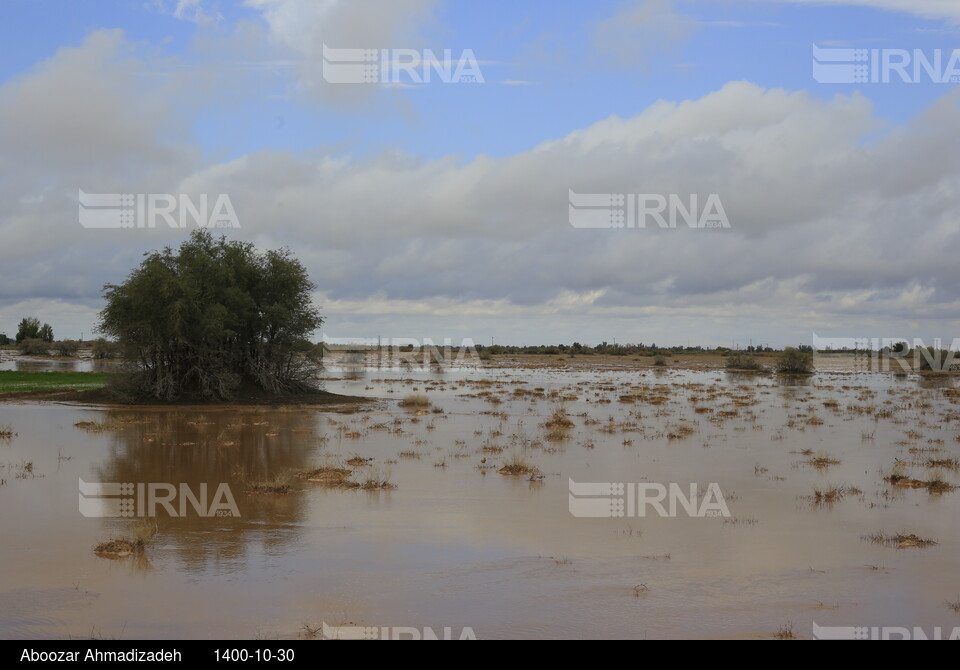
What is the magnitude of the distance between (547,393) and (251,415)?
18.8m

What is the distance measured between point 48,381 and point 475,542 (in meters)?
39.3

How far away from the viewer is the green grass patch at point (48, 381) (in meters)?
36.5

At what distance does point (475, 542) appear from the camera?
10750mm

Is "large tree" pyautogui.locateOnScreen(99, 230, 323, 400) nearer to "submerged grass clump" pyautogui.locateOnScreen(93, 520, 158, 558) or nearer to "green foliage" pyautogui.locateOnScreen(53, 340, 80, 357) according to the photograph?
"submerged grass clump" pyautogui.locateOnScreen(93, 520, 158, 558)

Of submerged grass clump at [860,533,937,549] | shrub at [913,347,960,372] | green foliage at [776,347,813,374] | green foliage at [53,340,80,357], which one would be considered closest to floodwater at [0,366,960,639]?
submerged grass clump at [860,533,937,549]

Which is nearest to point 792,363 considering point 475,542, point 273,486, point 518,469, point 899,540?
point 518,469

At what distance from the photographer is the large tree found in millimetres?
29594

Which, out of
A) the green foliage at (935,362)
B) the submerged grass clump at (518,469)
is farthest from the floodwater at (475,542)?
the green foliage at (935,362)

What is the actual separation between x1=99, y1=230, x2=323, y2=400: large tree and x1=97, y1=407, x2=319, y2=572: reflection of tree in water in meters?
3.06

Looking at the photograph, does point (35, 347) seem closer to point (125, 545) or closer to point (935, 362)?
point (125, 545)

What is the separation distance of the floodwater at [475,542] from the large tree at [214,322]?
7710 mm

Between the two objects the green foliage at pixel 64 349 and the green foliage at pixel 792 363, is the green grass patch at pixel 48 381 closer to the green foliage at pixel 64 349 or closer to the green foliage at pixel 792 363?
the green foliage at pixel 64 349
